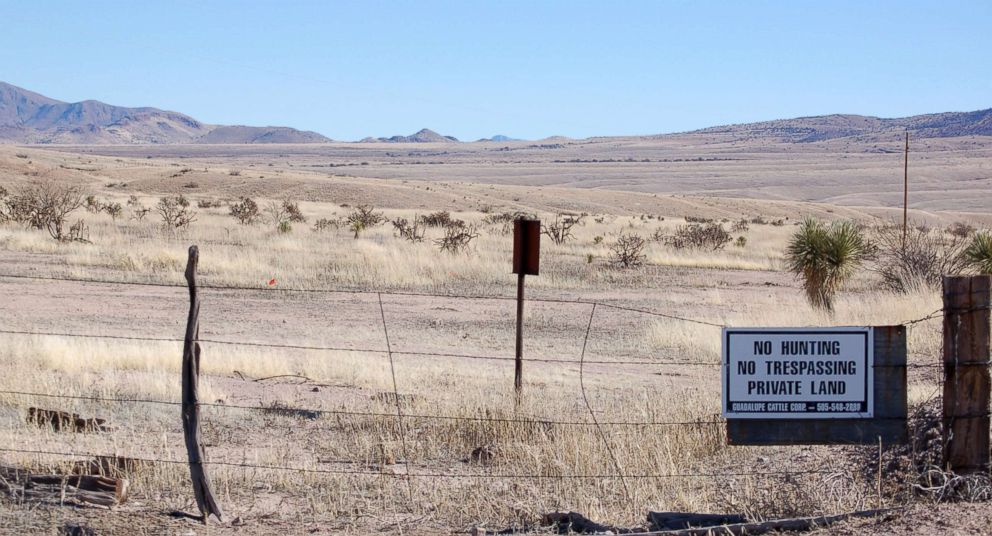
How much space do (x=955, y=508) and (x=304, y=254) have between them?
23475mm

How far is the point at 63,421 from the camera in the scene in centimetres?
952

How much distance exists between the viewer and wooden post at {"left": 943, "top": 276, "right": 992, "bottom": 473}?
6766 mm

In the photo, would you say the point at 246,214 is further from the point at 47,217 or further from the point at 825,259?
the point at 825,259

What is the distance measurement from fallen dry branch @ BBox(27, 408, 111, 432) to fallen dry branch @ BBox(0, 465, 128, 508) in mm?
2213

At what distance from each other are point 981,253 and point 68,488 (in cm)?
1649

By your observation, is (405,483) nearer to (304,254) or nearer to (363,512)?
(363,512)

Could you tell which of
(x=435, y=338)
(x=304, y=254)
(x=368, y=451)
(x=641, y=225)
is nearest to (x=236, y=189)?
(x=641, y=225)

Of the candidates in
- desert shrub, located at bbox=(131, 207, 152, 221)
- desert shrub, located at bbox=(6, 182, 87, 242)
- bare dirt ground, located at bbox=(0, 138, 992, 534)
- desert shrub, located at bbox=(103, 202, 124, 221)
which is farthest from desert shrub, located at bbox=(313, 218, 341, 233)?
bare dirt ground, located at bbox=(0, 138, 992, 534)

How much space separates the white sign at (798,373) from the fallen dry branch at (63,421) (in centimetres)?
572

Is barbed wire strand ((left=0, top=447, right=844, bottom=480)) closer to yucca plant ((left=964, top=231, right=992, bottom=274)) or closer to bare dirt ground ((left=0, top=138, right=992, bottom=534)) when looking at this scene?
bare dirt ground ((left=0, top=138, right=992, bottom=534))

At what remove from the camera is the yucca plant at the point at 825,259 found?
1973cm

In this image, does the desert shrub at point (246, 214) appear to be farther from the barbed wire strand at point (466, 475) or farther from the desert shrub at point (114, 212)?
the barbed wire strand at point (466, 475)

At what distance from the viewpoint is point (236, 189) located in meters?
69.8

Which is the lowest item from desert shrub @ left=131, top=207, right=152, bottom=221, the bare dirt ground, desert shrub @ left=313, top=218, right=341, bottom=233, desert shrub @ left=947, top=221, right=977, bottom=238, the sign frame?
the bare dirt ground
